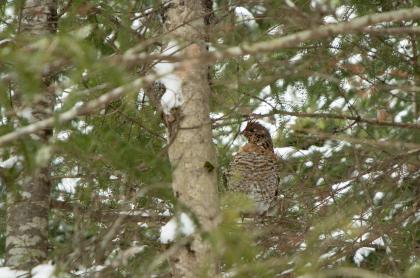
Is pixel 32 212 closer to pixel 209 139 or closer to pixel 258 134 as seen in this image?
pixel 209 139

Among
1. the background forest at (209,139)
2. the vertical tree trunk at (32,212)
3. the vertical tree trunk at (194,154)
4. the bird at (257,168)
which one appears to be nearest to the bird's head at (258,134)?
the bird at (257,168)

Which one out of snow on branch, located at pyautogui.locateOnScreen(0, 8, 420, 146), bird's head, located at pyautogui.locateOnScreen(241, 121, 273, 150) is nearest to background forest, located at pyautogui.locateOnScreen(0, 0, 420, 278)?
snow on branch, located at pyautogui.locateOnScreen(0, 8, 420, 146)

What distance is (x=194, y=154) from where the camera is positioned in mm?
4711

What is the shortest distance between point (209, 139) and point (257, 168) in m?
3.54

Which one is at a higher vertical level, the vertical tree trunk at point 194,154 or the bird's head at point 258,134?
the bird's head at point 258,134

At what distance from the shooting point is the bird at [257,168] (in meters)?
8.20

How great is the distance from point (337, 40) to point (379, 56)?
0.41 metres

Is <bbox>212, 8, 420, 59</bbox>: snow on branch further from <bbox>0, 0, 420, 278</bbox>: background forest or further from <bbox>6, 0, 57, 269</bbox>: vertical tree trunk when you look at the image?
<bbox>6, 0, 57, 269</bbox>: vertical tree trunk

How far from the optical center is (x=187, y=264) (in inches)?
176

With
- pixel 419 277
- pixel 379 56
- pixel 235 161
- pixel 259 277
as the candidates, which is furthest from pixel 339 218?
pixel 235 161

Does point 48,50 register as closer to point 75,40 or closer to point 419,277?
point 75,40

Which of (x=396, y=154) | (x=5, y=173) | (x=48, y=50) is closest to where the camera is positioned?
(x=48, y=50)

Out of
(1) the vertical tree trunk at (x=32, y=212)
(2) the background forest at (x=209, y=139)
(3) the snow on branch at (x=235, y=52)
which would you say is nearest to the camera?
(3) the snow on branch at (x=235, y=52)

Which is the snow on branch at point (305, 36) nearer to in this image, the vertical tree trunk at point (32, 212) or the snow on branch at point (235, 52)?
the snow on branch at point (235, 52)
